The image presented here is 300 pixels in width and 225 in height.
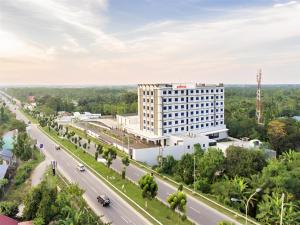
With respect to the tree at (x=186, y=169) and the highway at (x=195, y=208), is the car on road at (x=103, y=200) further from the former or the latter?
the tree at (x=186, y=169)

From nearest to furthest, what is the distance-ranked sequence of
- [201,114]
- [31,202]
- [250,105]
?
[31,202] < [201,114] < [250,105]

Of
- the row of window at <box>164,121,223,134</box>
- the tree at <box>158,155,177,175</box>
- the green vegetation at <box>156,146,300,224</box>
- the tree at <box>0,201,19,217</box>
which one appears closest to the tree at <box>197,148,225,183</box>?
the green vegetation at <box>156,146,300,224</box>

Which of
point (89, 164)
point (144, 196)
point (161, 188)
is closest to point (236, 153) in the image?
point (161, 188)

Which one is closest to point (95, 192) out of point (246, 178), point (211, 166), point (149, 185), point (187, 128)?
point (149, 185)

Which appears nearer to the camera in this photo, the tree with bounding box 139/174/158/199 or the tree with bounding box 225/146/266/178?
the tree with bounding box 139/174/158/199

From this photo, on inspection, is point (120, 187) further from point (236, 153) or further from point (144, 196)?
point (236, 153)

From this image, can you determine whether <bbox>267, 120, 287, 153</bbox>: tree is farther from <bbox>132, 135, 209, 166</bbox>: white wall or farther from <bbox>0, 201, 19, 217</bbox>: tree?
<bbox>0, 201, 19, 217</bbox>: tree

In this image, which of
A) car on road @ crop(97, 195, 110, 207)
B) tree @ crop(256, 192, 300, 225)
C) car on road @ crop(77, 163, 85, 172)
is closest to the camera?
tree @ crop(256, 192, 300, 225)

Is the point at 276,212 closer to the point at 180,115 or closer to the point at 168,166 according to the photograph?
the point at 168,166
